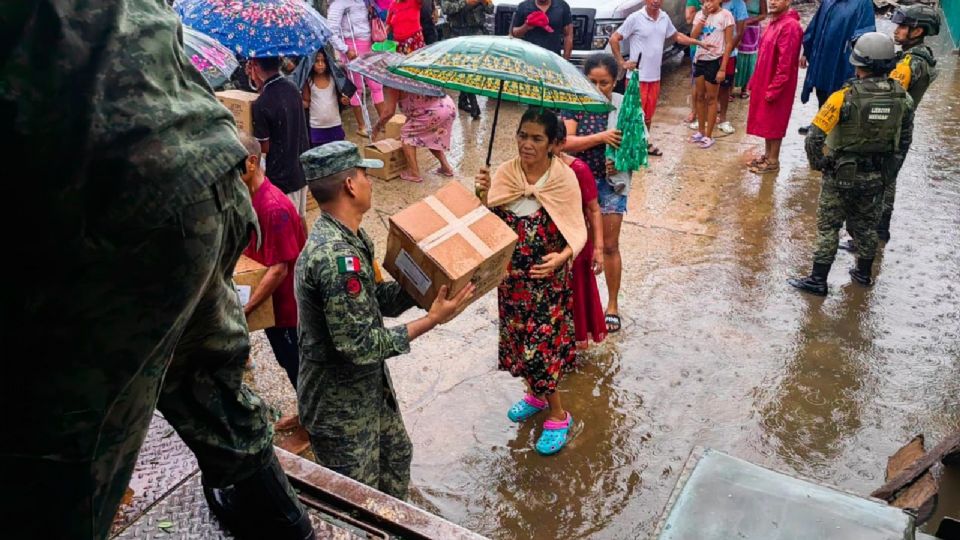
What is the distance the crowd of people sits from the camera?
1343 millimetres

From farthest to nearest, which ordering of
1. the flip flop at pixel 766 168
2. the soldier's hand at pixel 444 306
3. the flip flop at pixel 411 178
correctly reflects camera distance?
1. the flip flop at pixel 766 168
2. the flip flop at pixel 411 178
3. the soldier's hand at pixel 444 306

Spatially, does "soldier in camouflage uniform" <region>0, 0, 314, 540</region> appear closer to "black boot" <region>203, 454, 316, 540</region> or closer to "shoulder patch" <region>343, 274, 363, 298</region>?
"black boot" <region>203, 454, 316, 540</region>

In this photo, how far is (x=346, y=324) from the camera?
276 cm

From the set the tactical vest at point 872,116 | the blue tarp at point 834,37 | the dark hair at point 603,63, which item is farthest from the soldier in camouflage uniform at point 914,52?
the dark hair at point 603,63

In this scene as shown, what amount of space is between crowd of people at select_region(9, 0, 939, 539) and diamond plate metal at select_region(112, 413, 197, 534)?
1.18ft

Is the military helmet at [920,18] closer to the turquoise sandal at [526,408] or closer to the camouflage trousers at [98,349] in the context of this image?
the turquoise sandal at [526,408]

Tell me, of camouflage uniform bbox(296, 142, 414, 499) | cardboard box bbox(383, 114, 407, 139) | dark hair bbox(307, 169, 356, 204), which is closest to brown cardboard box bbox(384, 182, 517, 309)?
camouflage uniform bbox(296, 142, 414, 499)

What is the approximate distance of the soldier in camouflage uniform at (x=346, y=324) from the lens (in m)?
2.77

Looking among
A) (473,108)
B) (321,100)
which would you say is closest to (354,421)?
(321,100)

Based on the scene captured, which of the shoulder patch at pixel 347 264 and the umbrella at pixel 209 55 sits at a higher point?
the umbrella at pixel 209 55

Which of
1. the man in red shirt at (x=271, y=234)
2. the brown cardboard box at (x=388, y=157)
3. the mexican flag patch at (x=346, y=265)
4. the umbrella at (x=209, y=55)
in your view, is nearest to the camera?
the mexican flag patch at (x=346, y=265)

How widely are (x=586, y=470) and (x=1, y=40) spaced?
3.47 m

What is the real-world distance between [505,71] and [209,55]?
5.16 ft

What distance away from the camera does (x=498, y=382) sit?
15.7 ft
